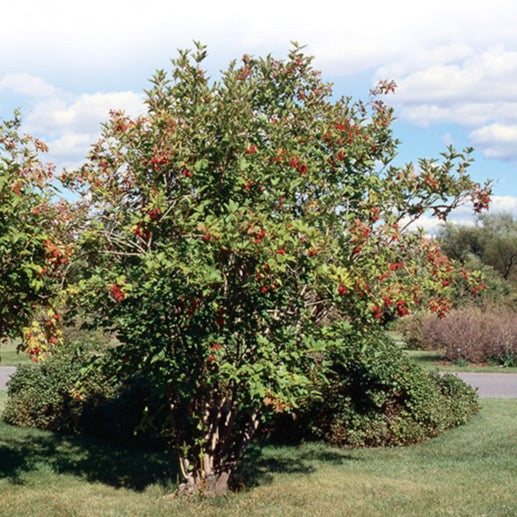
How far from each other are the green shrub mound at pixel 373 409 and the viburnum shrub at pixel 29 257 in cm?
523

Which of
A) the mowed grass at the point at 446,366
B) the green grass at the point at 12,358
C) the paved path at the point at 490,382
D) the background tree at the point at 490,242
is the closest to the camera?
the paved path at the point at 490,382

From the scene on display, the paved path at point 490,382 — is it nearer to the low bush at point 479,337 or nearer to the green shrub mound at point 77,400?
the low bush at point 479,337

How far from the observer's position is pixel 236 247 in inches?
262

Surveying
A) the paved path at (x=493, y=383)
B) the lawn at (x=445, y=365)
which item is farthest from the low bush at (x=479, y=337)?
the paved path at (x=493, y=383)

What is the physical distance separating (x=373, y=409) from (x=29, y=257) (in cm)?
673

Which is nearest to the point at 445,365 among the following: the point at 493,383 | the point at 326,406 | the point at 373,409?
the point at 493,383

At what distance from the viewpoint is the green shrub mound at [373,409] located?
11.7 m

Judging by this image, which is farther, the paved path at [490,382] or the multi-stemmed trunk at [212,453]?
the paved path at [490,382]

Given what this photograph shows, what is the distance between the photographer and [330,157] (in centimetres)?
892

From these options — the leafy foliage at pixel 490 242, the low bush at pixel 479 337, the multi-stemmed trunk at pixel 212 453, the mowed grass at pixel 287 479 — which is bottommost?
the mowed grass at pixel 287 479

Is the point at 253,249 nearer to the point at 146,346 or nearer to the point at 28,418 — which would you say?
the point at 146,346

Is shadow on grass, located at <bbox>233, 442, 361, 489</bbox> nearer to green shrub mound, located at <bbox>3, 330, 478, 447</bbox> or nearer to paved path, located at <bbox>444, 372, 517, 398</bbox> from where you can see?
green shrub mound, located at <bbox>3, 330, 478, 447</bbox>

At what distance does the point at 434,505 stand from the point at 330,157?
14.4 feet

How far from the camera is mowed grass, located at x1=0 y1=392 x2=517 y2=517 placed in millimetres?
8008
